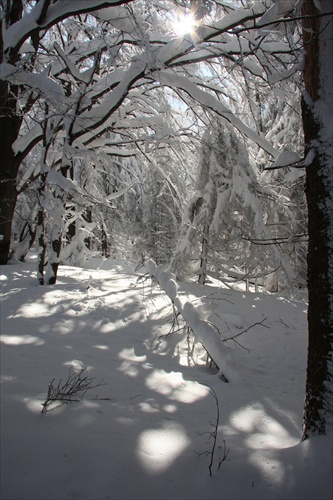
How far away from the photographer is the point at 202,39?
18.9 ft

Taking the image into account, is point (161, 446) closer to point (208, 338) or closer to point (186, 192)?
point (208, 338)

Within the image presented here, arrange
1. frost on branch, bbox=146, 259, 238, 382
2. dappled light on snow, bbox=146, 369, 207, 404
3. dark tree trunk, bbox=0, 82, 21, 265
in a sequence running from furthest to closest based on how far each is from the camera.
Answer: dark tree trunk, bbox=0, 82, 21, 265 < frost on branch, bbox=146, 259, 238, 382 < dappled light on snow, bbox=146, 369, 207, 404

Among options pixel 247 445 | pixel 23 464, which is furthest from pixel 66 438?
pixel 247 445

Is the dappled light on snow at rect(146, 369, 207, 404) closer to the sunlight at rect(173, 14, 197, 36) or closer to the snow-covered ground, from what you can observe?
the snow-covered ground

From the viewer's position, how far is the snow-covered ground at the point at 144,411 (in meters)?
1.87

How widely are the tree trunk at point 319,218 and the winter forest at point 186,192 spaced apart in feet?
0.04

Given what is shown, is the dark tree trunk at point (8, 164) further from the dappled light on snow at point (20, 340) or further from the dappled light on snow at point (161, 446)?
the dappled light on snow at point (161, 446)

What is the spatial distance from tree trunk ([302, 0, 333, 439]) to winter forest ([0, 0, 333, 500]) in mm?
12

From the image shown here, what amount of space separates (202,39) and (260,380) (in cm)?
564

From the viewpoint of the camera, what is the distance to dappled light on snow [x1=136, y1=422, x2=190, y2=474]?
2.04 metres

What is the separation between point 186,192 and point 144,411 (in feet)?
30.0

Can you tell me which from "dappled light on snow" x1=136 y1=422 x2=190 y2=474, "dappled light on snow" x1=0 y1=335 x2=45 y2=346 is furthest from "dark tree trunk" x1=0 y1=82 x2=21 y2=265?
"dappled light on snow" x1=136 y1=422 x2=190 y2=474

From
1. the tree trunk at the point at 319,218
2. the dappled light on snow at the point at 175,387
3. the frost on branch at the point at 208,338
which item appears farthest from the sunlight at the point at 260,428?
the frost on branch at the point at 208,338

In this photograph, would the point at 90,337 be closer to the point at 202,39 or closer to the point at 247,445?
the point at 247,445
